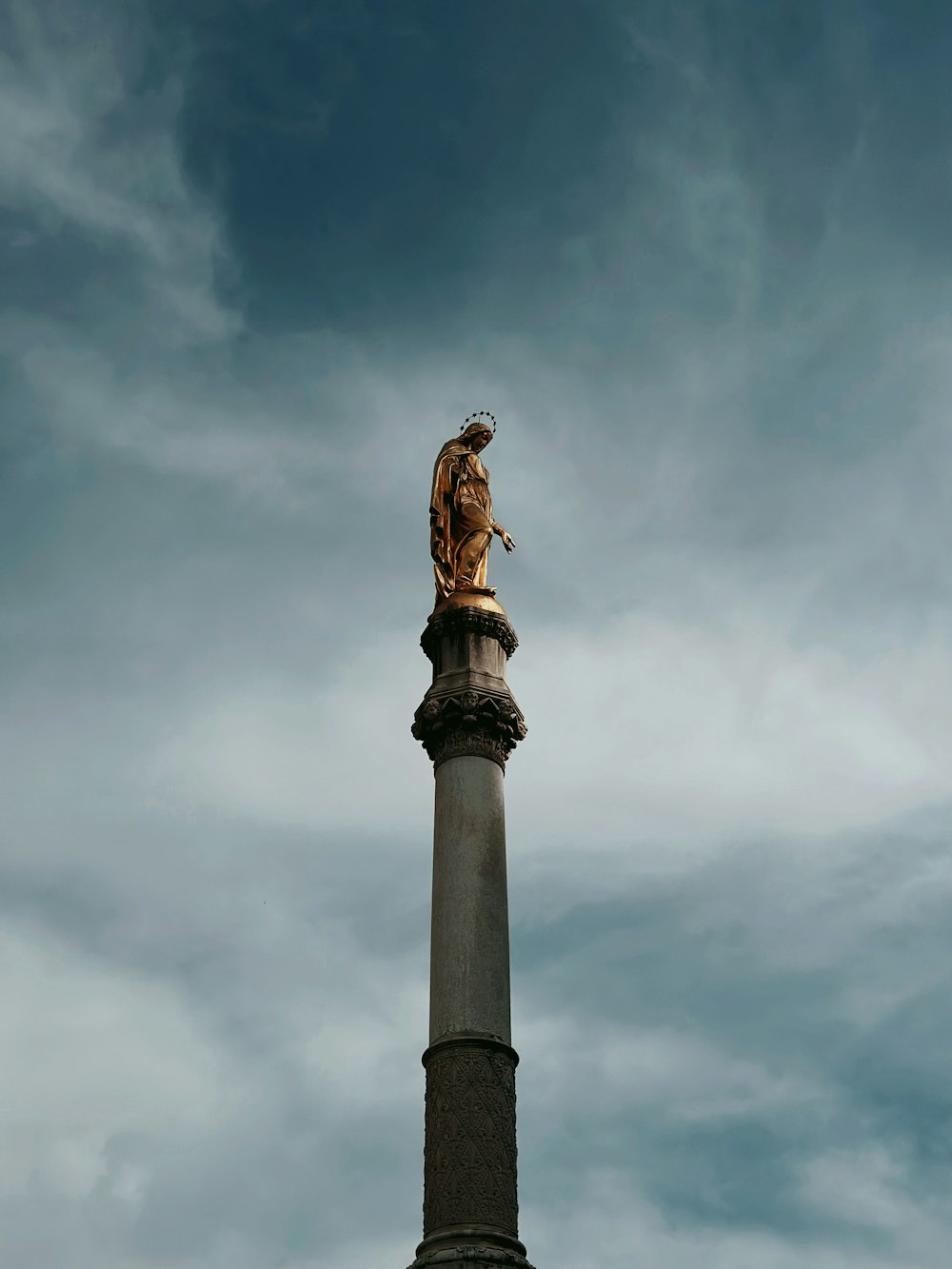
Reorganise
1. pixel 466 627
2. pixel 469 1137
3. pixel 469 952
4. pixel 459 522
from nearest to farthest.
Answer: pixel 469 1137
pixel 469 952
pixel 466 627
pixel 459 522

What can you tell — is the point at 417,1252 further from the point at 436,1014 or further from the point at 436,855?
the point at 436,855

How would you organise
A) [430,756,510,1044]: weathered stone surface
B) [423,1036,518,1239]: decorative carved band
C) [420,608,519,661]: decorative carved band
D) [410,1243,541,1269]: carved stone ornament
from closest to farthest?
[410,1243,541,1269]: carved stone ornament → [423,1036,518,1239]: decorative carved band → [430,756,510,1044]: weathered stone surface → [420,608,519,661]: decorative carved band

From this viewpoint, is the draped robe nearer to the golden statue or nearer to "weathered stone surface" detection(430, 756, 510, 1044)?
the golden statue

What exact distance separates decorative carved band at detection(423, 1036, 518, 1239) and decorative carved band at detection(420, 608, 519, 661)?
6.31 metres

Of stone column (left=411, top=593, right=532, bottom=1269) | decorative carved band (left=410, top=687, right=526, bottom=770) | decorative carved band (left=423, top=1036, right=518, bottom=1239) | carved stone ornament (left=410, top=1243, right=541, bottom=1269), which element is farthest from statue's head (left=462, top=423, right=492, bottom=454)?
carved stone ornament (left=410, top=1243, right=541, bottom=1269)

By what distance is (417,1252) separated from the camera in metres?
20.7

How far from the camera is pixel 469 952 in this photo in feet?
73.8

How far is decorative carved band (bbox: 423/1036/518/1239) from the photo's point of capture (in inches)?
818

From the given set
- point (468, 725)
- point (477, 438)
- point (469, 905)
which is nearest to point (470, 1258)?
point (469, 905)

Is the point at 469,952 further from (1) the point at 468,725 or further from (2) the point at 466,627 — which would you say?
(2) the point at 466,627

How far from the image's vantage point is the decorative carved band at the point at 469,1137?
20.8m

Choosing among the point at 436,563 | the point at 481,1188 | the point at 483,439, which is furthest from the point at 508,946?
the point at 483,439

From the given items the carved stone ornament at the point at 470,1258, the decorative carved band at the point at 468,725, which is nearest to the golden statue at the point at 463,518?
the decorative carved band at the point at 468,725

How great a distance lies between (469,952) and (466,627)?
5.18 meters
